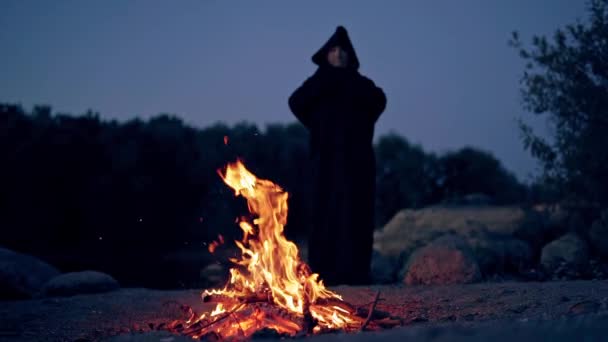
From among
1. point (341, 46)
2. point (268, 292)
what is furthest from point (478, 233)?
point (268, 292)

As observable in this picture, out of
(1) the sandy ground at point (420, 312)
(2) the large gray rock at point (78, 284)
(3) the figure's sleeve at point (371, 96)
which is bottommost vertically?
(1) the sandy ground at point (420, 312)

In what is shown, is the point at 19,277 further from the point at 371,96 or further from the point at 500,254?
the point at 500,254

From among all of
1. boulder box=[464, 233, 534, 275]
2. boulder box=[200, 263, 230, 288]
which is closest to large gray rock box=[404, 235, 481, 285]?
boulder box=[464, 233, 534, 275]

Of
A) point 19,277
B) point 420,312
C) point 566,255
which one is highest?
point 19,277

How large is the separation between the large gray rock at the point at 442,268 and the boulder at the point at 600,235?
4.00 metres

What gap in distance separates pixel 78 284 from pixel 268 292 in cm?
436

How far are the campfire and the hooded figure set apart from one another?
2949 millimetres

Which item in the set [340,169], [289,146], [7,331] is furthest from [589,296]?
[289,146]

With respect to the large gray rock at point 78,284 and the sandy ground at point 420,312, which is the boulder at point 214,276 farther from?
the sandy ground at point 420,312

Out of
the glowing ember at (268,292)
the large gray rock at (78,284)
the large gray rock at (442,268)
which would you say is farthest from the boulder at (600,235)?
the large gray rock at (78,284)

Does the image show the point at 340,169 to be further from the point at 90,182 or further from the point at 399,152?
the point at 399,152

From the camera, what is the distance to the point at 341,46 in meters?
9.20

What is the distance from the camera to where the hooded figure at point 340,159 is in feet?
29.4

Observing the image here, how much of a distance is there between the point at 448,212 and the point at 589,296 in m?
11.4
